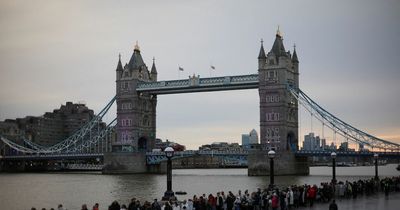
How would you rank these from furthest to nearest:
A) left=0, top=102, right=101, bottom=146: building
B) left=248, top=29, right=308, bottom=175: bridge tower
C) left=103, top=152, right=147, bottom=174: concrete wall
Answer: left=0, top=102, right=101, bottom=146: building → left=103, top=152, right=147, bottom=174: concrete wall → left=248, top=29, right=308, bottom=175: bridge tower

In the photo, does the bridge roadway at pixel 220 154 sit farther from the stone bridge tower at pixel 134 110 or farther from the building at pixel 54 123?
the building at pixel 54 123

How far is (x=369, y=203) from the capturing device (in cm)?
3594

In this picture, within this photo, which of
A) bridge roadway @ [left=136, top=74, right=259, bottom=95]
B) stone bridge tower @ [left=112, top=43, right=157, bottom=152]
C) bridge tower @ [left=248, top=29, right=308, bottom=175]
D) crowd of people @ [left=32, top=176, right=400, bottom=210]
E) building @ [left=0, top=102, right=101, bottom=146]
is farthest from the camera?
building @ [left=0, top=102, right=101, bottom=146]

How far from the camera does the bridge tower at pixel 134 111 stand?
112000 mm

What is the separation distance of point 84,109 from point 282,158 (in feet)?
366

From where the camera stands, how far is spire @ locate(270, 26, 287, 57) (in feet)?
322

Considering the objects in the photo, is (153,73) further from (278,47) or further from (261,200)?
(261,200)

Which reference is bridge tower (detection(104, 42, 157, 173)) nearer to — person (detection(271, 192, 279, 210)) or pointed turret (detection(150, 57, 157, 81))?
pointed turret (detection(150, 57, 157, 81))

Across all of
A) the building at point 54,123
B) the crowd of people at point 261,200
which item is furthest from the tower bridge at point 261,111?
the building at point 54,123

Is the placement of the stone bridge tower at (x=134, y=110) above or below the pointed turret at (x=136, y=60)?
below

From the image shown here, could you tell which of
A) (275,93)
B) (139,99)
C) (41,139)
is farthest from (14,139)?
(275,93)

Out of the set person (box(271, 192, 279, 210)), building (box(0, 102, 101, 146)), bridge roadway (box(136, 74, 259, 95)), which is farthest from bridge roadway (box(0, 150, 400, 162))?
person (box(271, 192, 279, 210))

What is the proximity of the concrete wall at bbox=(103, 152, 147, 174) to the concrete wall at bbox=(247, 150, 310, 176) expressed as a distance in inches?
836

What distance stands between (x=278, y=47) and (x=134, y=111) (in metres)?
29.0
